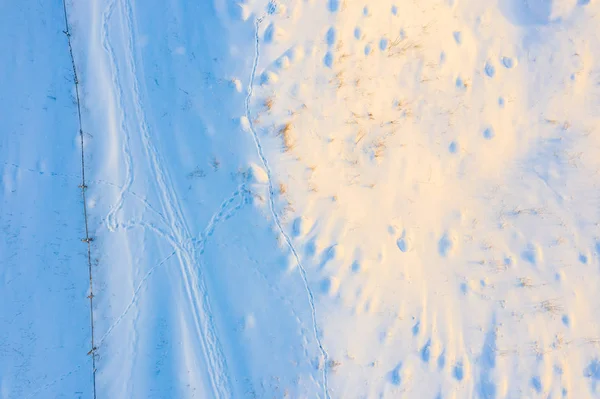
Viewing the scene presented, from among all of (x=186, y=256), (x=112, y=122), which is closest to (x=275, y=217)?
(x=186, y=256)

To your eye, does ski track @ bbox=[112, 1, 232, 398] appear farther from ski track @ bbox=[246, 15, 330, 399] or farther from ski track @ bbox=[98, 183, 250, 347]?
ski track @ bbox=[246, 15, 330, 399]

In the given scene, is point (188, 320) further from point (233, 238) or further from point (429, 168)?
point (429, 168)

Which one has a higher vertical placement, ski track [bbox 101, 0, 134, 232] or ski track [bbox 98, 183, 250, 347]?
ski track [bbox 101, 0, 134, 232]

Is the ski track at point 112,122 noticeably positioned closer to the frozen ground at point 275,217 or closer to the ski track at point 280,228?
the frozen ground at point 275,217

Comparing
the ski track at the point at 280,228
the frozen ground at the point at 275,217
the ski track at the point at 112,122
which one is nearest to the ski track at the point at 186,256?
the frozen ground at the point at 275,217

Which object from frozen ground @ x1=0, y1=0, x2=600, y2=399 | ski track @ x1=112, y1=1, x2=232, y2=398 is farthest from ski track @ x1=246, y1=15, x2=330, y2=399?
ski track @ x1=112, y1=1, x2=232, y2=398

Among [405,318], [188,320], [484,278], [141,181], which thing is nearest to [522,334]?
[484,278]
